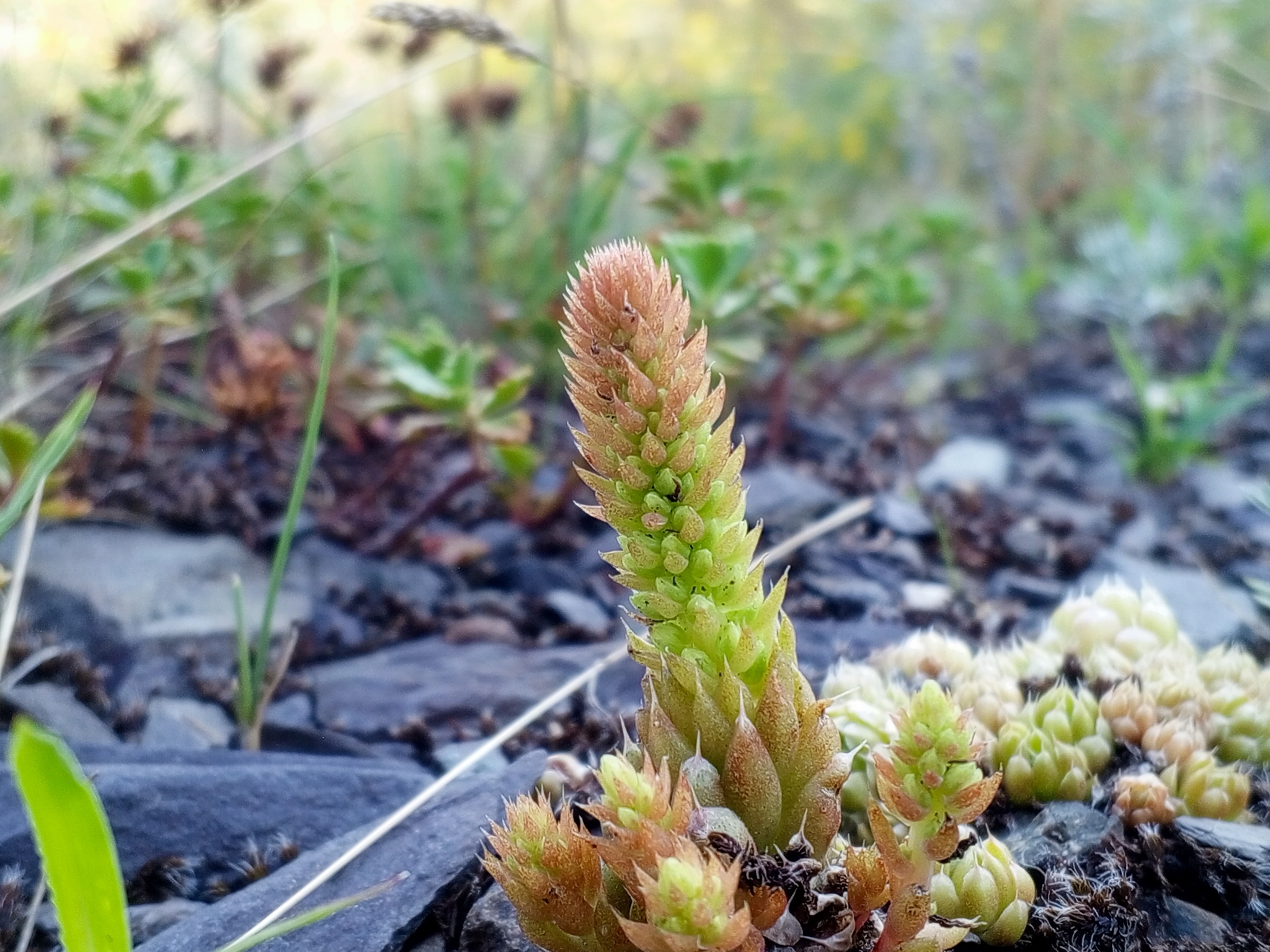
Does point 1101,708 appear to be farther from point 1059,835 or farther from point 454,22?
point 454,22

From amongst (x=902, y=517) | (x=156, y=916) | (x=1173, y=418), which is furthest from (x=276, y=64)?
(x=1173, y=418)

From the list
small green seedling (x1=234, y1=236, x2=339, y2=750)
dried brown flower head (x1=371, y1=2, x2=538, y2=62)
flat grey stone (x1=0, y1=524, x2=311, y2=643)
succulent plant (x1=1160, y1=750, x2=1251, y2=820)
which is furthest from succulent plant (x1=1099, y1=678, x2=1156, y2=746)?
dried brown flower head (x1=371, y1=2, x2=538, y2=62)

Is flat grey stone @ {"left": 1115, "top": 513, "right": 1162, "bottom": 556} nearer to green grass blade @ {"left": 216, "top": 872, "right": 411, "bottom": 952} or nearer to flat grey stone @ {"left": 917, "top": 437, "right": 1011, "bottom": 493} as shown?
flat grey stone @ {"left": 917, "top": 437, "right": 1011, "bottom": 493}

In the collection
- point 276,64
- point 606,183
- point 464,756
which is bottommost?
point 464,756

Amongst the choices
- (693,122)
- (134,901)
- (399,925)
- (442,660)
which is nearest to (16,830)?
(134,901)

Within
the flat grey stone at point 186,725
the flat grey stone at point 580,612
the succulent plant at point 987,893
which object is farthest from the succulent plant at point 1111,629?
the flat grey stone at point 186,725
